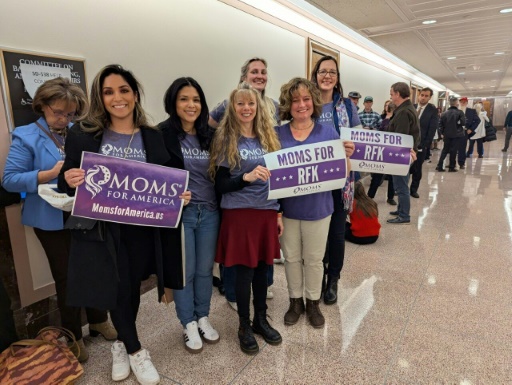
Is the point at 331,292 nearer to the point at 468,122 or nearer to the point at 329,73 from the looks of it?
the point at 329,73

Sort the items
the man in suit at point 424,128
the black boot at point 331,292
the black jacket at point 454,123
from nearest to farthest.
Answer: the black boot at point 331,292 → the man in suit at point 424,128 → the black jacket at point 454,123

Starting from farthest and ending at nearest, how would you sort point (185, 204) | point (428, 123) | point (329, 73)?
1. point (428, 123)
2. point (329, 73)
3. point (185, 204)

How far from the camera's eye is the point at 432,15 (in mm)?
4633

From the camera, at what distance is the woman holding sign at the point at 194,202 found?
174 cm

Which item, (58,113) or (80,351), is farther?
(80,351)

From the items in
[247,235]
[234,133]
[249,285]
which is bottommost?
[249,285]

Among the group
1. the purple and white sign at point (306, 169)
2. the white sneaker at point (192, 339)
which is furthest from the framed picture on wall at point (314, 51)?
the white sneaker at point (192, 339)

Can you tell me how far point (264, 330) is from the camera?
2.07 meters

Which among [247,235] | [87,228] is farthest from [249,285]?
[87,228]

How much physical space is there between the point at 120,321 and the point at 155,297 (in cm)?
102

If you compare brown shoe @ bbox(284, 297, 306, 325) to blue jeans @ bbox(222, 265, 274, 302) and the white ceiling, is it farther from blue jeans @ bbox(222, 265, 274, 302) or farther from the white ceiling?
the white ceiling

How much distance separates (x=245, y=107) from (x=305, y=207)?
71 centimetres

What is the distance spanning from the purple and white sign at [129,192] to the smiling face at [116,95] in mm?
236

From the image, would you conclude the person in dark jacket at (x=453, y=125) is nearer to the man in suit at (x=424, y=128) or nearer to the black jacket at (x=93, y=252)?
the man in suit at (x=424, y=128)
